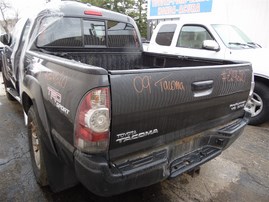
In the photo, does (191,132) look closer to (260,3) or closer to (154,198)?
(154,198)

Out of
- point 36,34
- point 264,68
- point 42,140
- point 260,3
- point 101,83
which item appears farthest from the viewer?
point 260,3

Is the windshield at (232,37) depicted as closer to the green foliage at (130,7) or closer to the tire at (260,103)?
the tire at (260,103)

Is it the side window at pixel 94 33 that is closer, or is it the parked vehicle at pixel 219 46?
the side window at pixel 94 33

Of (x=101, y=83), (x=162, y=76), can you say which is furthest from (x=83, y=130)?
(x=162, y=76)

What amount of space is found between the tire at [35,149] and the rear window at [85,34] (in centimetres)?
104

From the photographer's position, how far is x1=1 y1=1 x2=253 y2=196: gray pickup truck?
1.60 meters

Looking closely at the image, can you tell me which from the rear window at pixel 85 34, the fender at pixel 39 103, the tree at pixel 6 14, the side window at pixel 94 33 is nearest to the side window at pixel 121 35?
the rear window at pixel 85 34

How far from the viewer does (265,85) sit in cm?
449

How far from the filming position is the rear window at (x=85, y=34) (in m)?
3.19

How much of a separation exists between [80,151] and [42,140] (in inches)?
27.1

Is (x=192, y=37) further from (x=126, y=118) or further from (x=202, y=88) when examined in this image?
(x=126, y=118)

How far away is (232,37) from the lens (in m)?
5.28

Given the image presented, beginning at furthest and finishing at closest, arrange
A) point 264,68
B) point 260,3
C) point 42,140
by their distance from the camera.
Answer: point 260,3
point 264,68
point 42,140

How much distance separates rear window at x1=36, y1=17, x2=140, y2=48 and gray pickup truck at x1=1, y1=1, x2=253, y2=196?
0.62ft
